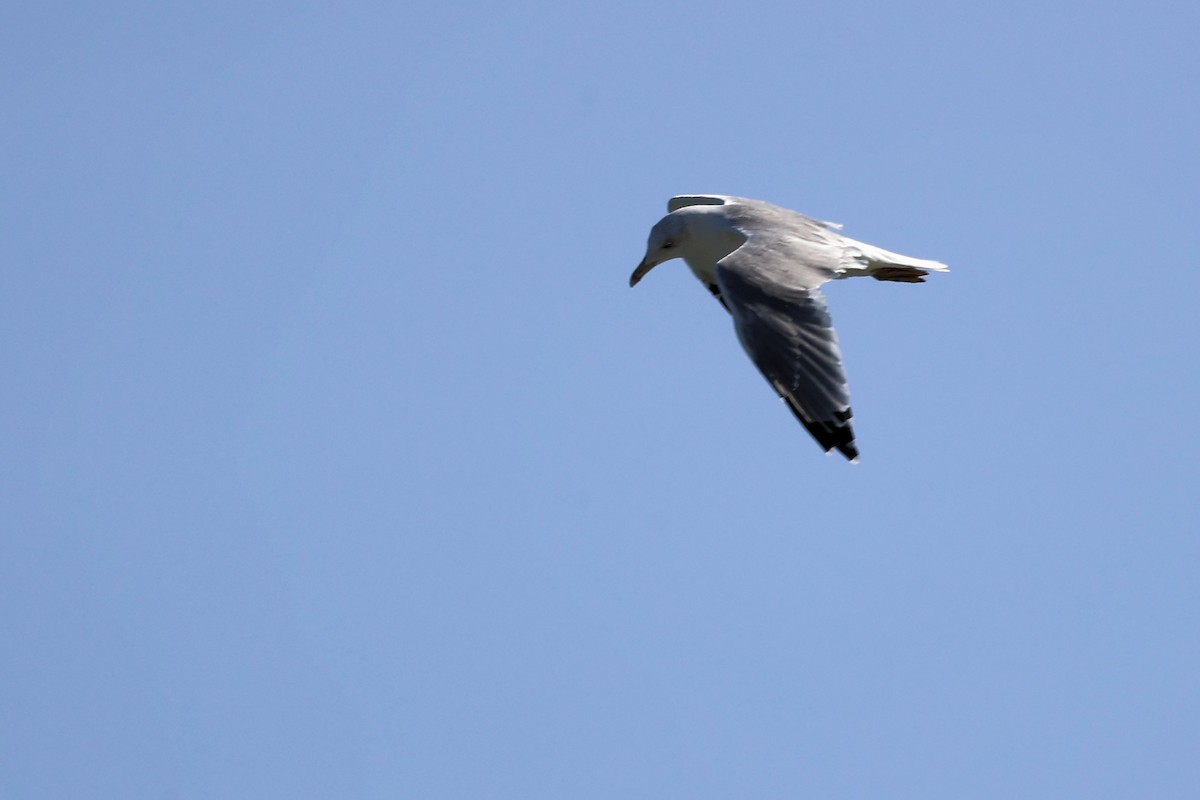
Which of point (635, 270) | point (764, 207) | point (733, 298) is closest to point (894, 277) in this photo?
point (764, 207)

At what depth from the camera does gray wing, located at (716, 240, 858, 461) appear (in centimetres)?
901

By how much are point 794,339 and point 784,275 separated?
756 mm

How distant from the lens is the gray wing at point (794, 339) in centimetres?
A: 901

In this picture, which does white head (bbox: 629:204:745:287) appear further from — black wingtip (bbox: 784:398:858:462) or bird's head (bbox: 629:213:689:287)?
black wingtip (bbox: 784:398:858:462)

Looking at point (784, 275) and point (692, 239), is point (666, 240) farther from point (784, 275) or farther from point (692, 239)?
point (784, 275)

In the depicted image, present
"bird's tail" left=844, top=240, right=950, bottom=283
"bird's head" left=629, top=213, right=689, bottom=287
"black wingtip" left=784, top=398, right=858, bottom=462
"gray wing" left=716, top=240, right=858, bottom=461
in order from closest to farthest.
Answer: "black wingtip" left=784, top=398, right=858, bottom=462
"gray wing" left=716, top=240, right=858, bottom=461
"bird's tail" left=844, top=240, right=950, bottom=283
"bird's head" left=629, top=213, right=689, bottom=287

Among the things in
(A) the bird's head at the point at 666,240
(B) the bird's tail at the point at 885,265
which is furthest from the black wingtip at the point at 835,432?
(A) the bird's head at the point at 666,240

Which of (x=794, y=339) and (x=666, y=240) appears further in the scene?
(x=666, y=240)

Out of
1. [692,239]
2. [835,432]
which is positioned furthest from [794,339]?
[692,239]

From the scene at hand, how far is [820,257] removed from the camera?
10.7 metres

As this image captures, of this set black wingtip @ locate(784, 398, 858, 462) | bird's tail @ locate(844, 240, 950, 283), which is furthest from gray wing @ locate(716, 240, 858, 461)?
bird's tail @ locate(844, 240, 950, 283)

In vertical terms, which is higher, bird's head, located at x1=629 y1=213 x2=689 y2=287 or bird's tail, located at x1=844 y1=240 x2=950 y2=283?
bird's head, located at x1=629 y1=213 x2=689 y2=287

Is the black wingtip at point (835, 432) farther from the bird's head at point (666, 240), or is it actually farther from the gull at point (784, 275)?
the bird's head at point (666, 240)

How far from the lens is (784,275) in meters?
9.99
